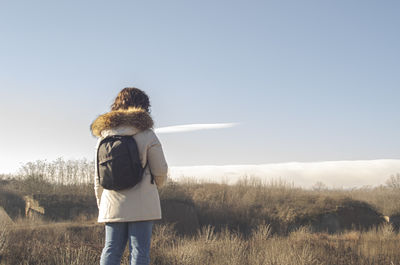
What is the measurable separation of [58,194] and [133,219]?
12.0 m

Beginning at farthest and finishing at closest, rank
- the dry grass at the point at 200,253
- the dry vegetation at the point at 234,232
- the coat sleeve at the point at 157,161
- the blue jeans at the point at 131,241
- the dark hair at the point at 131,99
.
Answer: the dry vegetation at the point at 234,232 < the dry grass at the point at 200,253 < the dark hair at the point at 131,99 < the coat sleeve at the point at 157,161 < the blue jeans at the point at 131,241

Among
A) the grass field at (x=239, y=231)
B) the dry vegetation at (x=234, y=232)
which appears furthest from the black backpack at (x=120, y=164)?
the grass field at (x=239, y=231)

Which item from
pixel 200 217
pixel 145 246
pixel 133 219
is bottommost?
pixel 200 217

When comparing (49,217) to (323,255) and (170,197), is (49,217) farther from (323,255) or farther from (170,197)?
(323,255)

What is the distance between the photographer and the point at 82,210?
14828mm

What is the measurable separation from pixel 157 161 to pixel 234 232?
12.8m

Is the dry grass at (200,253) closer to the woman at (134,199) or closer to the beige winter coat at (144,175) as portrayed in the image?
the woman at (134,199)

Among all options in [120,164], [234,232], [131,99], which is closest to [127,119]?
[131,99]

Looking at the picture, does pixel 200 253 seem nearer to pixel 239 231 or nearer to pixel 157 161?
pixel 157 161

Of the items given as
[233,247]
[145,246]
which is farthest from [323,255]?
[145,246]

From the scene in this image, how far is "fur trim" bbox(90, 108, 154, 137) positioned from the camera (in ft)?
14.1

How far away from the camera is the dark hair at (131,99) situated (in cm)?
449

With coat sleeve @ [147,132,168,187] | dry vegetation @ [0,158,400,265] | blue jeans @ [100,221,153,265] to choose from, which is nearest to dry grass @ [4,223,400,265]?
dry vegetation @ [0,158,400,265]

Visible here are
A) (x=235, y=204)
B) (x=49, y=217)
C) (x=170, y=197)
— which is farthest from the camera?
(x=235, y=204)
